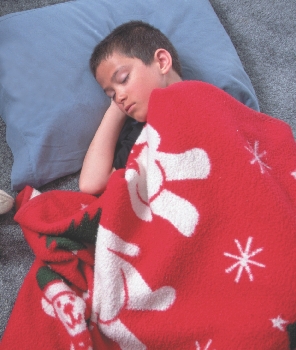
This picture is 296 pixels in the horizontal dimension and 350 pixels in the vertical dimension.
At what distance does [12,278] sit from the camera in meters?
0.83

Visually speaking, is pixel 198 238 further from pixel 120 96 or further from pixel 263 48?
pixel 263 48

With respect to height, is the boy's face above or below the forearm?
above

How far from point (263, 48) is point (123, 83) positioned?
23.1 inches

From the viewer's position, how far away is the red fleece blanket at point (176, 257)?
70 cm

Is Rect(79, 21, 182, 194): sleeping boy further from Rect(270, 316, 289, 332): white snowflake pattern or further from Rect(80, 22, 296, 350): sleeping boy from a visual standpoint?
Rect(270, 316, 289, 332): white snowflake pattern

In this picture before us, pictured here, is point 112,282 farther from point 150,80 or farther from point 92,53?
point 92,53

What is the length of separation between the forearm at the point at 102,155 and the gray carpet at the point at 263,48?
0.07 m

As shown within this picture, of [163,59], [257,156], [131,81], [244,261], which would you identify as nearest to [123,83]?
[131,81]

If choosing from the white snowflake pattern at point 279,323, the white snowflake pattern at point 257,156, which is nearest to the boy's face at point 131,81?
the white snowflake pattern at point 257,156

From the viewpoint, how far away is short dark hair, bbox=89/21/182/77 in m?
0.96

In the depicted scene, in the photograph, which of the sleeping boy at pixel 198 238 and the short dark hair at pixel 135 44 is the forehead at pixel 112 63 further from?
the sleeping boy at pixel 198 238

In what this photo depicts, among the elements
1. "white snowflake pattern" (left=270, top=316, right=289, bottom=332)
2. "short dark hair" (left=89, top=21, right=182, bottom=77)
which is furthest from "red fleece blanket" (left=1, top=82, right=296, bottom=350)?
"short dark hair" (left=89, top=21, right=182, bottom=77)

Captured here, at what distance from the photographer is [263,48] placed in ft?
4.20

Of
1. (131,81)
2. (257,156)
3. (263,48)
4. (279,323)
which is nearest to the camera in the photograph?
(279,323)
